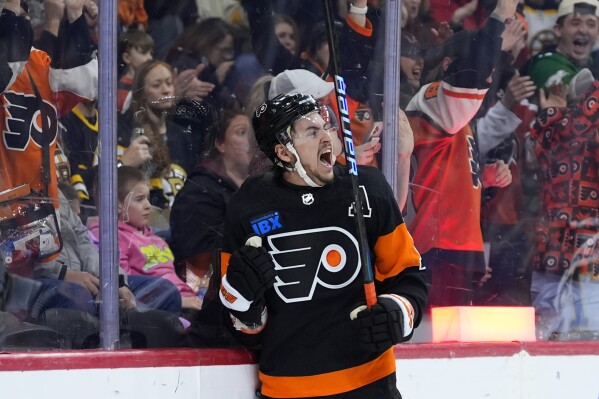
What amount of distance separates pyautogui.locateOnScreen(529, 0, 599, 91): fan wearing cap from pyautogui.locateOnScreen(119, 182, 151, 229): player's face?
4.74ft

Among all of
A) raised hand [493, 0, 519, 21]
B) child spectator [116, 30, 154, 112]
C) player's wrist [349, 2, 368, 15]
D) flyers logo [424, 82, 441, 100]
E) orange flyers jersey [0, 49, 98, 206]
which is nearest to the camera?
orange flyers jersey [0, 49, 98, 206]

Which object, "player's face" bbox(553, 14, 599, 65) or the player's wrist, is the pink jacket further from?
"player's face" bbox(553, 14, 599, 65)

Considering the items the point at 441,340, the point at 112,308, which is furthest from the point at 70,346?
the point at 441,340

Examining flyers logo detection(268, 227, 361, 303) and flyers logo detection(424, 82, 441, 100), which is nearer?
flyers logo detection(268, 227, 361, 303)

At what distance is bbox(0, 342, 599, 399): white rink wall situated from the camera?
8.63 ft

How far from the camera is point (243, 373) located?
286 cm

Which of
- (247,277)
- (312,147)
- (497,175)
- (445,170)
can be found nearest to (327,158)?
(312,147)

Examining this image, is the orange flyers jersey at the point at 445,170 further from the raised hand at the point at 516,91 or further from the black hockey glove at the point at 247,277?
the black hockey glove at the point at 247,277

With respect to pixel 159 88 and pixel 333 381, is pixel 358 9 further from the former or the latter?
pixel 333 381

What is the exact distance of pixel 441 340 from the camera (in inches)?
133

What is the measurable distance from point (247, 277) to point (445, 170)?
107 cm

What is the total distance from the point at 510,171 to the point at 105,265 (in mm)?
1452

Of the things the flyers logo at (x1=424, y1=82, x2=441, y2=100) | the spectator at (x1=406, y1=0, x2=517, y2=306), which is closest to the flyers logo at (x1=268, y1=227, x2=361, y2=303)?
the spectator at (x1=406, y1=0, x2=517, y2=306)

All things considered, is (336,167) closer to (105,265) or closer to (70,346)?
(105,265)
